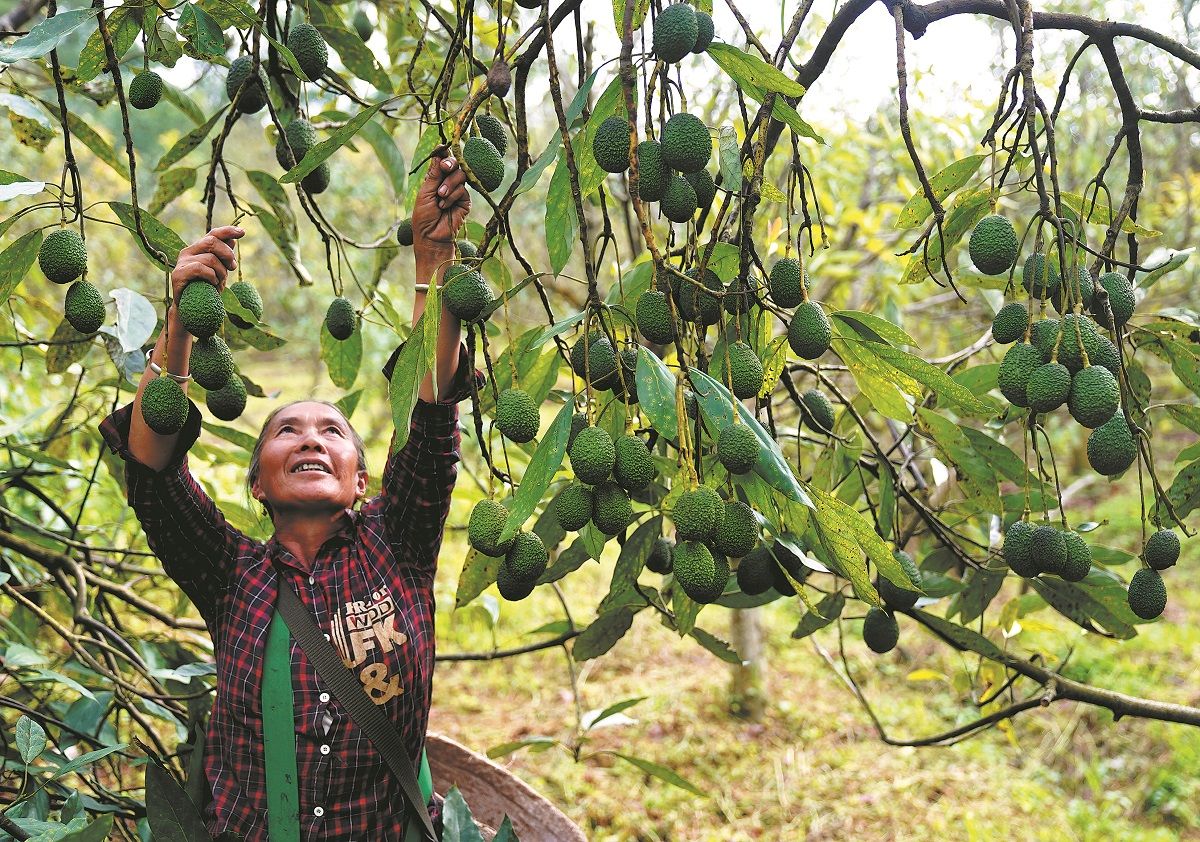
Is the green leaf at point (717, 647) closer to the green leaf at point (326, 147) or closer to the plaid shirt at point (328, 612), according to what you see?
the plaid shirt at point (328, 612)

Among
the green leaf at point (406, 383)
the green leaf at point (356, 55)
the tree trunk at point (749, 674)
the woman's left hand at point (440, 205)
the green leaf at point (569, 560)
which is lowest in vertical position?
the green leaf at point (406, 383)

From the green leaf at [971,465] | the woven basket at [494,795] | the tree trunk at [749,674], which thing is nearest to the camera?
the green leaf at [971,465]

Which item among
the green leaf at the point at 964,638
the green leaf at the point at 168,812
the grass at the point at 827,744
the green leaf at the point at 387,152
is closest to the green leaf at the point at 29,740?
the green leaf at the point at 168,812

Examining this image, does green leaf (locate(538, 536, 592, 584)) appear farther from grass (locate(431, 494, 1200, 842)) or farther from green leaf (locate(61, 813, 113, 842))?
grass (locate(431, 494, 1200, 842))

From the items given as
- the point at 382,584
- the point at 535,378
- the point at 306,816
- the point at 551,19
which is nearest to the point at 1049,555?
the point at 535,378

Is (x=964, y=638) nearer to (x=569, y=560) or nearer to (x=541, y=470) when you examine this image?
(x=569, y=560)

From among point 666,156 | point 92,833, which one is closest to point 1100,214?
point 666,156

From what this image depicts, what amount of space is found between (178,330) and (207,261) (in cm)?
19

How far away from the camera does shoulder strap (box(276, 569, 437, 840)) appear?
4.63 ft

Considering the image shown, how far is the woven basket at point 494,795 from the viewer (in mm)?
1737

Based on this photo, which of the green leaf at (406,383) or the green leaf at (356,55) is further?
the green leaf at (356,55)

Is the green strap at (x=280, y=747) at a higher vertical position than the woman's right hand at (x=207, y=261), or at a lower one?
lower

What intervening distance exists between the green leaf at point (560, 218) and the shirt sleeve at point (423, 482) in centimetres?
45

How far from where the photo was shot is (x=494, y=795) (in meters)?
1.88
